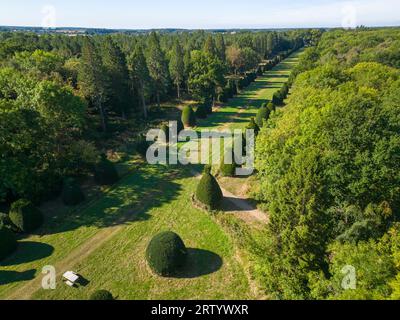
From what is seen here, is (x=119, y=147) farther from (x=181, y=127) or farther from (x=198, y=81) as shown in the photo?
(x=198, y=81)

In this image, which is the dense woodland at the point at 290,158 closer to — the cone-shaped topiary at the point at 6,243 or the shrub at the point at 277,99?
the cone-shaped topiary at the point at 6,243

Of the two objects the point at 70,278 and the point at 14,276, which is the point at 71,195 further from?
the point at 70,278

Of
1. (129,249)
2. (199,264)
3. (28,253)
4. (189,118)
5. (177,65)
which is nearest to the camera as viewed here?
(199,264)

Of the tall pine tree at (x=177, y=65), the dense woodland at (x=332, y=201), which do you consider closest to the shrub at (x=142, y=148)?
the dense woodland at (x=332, y=201)

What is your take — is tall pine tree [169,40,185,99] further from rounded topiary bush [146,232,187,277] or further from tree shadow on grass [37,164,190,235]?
rounded topiary bush [146,232,187,277]

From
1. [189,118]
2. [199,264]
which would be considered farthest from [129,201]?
[189,118]

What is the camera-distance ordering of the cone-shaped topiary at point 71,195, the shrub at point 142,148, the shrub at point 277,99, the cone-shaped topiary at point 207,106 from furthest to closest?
the shrub at point 277,99 → the cone-shaped topiary at point 207,106 → the shrub at point 142,148 → the cone-shaped topiary at point 71,195

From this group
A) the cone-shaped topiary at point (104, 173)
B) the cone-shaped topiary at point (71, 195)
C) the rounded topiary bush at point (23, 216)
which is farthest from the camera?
the cone-shaped topiary at point (104, 173)
